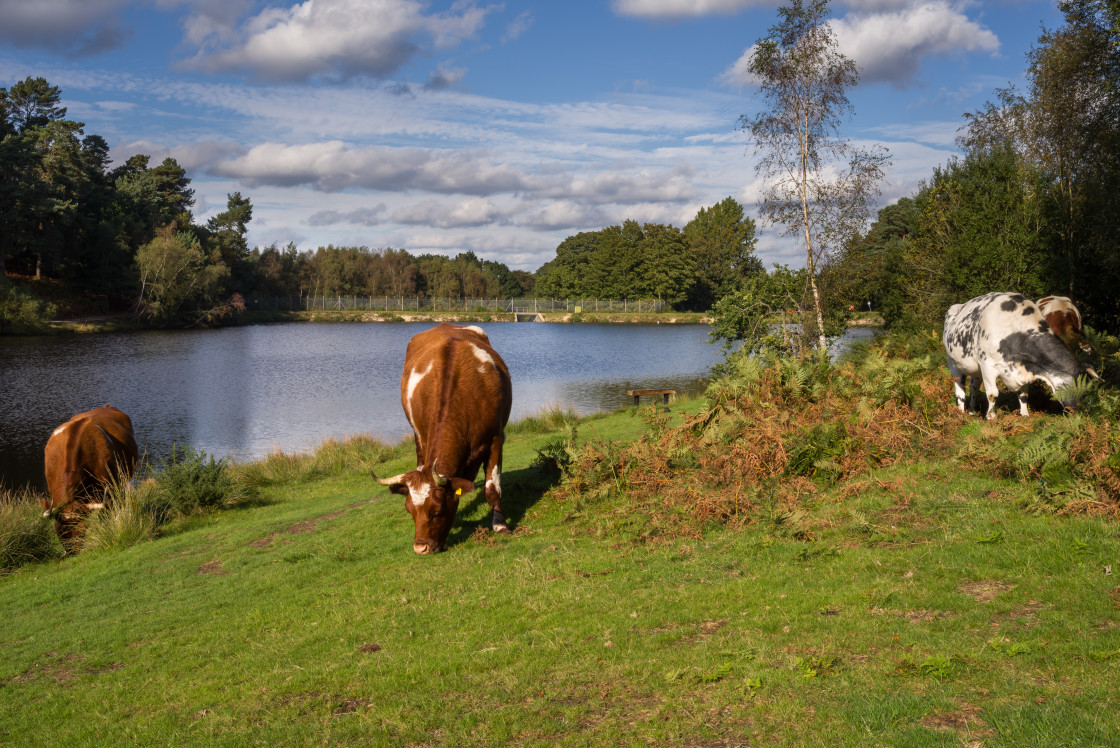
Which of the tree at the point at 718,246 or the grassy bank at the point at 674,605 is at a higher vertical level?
the tree at the point at 718,246

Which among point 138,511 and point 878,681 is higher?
point 878,681

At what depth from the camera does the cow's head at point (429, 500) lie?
9.32 m

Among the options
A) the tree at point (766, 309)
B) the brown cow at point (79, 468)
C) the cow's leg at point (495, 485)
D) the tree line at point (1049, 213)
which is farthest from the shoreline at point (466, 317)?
the cow's leg at point (495, 485)

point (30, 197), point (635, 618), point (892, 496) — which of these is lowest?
point (635, 618)

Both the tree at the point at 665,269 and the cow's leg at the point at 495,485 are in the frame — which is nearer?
the cow's leg at the point at 495,485

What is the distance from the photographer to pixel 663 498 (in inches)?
385

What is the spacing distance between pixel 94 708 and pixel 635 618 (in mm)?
4696

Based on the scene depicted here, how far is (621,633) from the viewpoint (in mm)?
6238

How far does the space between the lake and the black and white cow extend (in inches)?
551

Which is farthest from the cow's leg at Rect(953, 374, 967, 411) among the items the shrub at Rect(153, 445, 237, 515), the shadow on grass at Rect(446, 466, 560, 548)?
the shrub at Rect(153, 445, 237, 515)

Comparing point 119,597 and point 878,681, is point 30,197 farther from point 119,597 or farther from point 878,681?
point 878,681

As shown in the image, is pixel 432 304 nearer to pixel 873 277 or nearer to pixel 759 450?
pixel 873 277

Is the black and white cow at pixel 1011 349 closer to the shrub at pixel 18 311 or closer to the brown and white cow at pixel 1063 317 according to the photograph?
the brown and white cow at pixel 1063 317

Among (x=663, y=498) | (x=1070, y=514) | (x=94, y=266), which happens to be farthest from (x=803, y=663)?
(x=94, y=266)
